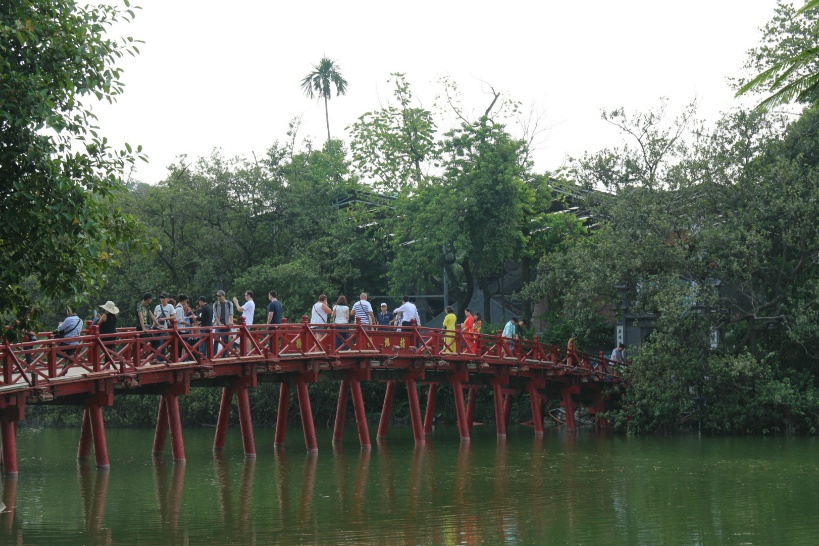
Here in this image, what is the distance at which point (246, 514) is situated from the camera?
60.4 ft

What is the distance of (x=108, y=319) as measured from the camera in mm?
24750

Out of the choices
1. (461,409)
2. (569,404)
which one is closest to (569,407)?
(569,404)

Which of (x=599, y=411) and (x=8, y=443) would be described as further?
(x=599, y=411)

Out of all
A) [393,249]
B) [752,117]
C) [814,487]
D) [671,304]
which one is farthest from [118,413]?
[814,487]

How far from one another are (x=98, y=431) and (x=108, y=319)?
2.55 m

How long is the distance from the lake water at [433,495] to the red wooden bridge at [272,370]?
1294mm

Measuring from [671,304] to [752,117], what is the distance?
6.06 m

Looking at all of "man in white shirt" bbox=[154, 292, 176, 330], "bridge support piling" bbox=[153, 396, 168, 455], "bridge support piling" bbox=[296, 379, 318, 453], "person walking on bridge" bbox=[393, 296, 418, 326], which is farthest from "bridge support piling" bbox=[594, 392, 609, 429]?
"man in white shirt" bbox=[154, 292, 176, 330]

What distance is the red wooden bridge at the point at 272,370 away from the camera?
77.1 feet

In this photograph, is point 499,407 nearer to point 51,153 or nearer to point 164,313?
point 164,313

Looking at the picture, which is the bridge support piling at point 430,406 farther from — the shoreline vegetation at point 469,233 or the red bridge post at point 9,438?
the red bridge post at point 9,438

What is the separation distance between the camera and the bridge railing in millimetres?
22938

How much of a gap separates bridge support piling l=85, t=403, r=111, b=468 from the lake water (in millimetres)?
292

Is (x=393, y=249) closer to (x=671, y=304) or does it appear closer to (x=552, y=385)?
(x=552, y=385)
